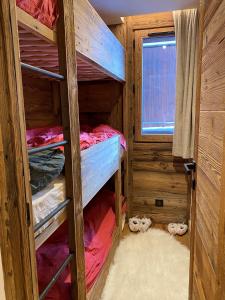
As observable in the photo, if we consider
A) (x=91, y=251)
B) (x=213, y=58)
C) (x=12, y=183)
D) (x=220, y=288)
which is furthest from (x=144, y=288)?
(x=213, y=58)

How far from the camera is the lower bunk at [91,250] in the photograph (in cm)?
130

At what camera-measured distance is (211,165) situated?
A: 0.96 metres

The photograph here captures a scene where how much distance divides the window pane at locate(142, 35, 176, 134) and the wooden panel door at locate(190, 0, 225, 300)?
1554 millimetres

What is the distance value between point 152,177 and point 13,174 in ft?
7.64

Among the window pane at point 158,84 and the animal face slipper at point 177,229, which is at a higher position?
the window pane at point 158,84

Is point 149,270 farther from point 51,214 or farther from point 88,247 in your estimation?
point 51,214

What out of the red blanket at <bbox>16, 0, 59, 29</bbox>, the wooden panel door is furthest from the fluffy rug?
the red blanket at <bbox>16, 0, 59, 29</bbox>

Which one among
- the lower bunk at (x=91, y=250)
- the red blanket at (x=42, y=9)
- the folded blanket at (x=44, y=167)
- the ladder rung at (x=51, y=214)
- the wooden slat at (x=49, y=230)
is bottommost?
the lower bunk at (x=91, y=250)

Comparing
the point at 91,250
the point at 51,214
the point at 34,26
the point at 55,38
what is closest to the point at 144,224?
the point at 91,250

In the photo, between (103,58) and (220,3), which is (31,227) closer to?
(220,3)

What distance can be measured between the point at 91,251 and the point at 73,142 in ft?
Answer: 3.28

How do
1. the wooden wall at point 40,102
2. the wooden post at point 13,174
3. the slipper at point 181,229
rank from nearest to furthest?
the wooden post at point 13,174 → the wooden wall at point 40,102 → the slipper at point 181,229

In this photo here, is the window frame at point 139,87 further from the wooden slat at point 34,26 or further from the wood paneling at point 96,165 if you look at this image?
the wooden slat at point 34,26

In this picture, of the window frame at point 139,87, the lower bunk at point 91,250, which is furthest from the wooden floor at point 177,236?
the window frame at point 139,87
